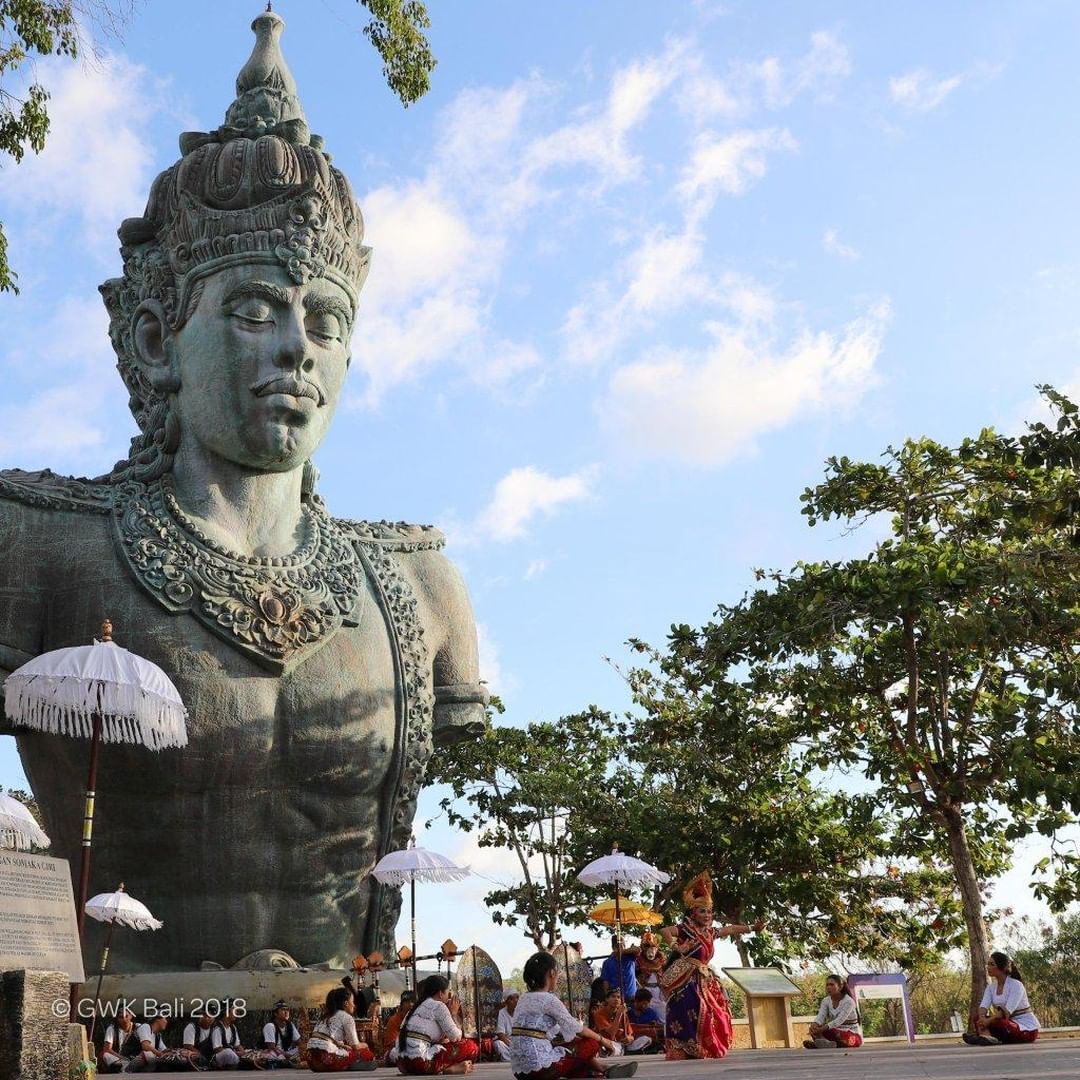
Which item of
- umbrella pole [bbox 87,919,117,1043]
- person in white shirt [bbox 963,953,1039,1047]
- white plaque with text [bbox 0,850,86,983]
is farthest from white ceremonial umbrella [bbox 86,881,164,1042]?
person in white shirt [bbox 963,953,1039,1047]

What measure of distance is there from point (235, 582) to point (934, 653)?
8041 mm

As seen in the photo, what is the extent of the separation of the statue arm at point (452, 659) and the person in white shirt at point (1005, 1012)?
480 cm

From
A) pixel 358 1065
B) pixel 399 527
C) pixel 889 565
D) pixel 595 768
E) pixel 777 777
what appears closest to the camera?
pixel 358 1065

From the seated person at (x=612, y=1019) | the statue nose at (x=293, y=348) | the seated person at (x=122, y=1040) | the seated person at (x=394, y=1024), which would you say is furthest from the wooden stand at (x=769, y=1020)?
the statue nose at (x=293, y=348)

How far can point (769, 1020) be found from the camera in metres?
14.0

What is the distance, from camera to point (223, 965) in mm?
10359

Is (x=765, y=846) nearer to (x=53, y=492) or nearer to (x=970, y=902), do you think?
(x=970, y=902)

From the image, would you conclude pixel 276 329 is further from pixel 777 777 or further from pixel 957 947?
pixel 957 947

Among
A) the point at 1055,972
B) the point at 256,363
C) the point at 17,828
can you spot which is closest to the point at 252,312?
the point at 256,363

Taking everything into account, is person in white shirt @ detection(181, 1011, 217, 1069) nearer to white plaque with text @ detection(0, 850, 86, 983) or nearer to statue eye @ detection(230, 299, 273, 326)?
white plaque with text @ detection(0, 850, 86, 983)

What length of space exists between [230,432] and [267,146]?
2.43m

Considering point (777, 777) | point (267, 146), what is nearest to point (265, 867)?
point (267, 146)

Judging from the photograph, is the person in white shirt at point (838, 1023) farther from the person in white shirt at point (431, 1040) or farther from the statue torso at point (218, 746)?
the person in white shirt at point (431, 1040)

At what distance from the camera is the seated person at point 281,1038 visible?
972 cm
